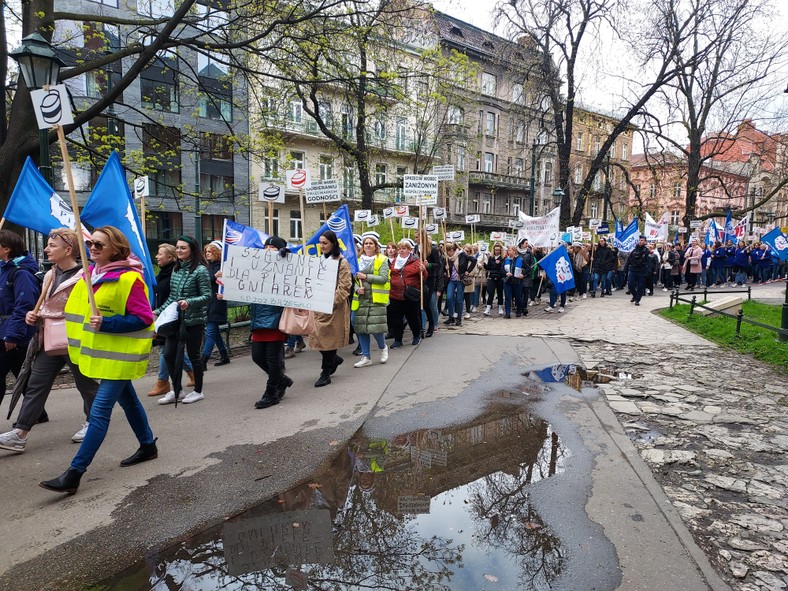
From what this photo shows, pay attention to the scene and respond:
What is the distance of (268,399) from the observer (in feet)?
19.8

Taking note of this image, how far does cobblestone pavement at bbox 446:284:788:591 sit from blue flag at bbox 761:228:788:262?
49.7ft

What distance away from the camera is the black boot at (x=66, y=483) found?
3723 mm

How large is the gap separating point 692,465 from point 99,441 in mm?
4763

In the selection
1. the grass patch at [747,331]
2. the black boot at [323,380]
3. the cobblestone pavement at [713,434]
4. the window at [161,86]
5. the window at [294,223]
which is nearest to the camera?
the cobblestone pavement at [713,434]

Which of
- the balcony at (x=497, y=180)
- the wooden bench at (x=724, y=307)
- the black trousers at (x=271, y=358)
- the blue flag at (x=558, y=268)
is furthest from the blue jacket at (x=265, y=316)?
the balcony at (x=497, y=180)

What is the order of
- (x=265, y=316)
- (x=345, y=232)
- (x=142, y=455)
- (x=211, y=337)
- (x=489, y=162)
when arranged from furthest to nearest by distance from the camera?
(x=489, y=162) → (x=345, y=232) → (x=211, y=337) → (x=265, y=316) → (x=142, y=455)

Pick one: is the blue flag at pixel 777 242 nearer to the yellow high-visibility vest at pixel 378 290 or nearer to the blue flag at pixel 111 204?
the yellow high-visibility vest at pixel 378 290

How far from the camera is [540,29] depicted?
22.3 m

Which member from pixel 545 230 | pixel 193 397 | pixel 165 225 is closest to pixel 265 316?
pixel 193 397

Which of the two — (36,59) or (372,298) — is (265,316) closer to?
(372,298)

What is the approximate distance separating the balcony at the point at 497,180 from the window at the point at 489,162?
3.68ft

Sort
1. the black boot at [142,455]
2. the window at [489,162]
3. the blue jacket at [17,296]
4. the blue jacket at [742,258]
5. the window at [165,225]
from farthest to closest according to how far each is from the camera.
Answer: the window at [489,162] → the window at [165,225] → the blue jacket at [742,258] → the blue jacket at [17,296] → the black boot at [142,455]

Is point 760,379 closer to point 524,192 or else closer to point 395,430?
point 395,430

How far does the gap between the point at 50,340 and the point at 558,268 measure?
1230 centimetres
